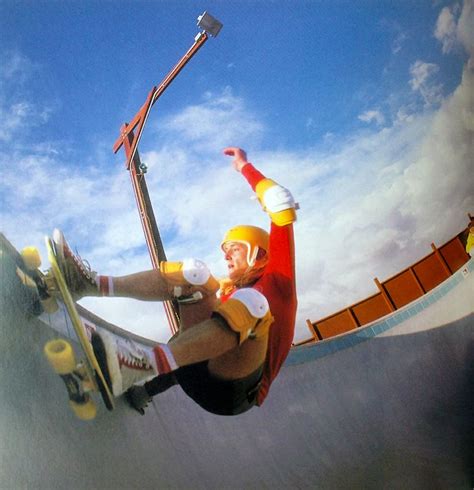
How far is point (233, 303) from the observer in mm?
1431

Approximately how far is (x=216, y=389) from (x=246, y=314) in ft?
1.46

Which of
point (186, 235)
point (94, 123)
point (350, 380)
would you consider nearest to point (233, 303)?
point (186, 235)

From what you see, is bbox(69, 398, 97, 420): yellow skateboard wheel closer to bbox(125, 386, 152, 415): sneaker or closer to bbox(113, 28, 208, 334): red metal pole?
bbox(125, 386, 152, 415): sneaker

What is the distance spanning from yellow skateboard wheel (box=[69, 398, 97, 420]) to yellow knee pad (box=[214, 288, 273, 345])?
0.50 m

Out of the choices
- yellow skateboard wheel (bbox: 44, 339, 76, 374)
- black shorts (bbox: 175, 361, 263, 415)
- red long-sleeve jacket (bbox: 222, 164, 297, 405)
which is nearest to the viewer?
yellow skateboard wheel (bbox: 44, 339, 76, 374)

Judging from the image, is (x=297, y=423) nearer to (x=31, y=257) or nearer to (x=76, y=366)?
(x=76, y=366)

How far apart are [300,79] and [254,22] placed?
1.11ft

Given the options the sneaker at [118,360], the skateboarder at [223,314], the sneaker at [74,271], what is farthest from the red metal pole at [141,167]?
the sneaker at [118,360]

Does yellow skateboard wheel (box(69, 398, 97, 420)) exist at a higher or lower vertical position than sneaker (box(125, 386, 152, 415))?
higher

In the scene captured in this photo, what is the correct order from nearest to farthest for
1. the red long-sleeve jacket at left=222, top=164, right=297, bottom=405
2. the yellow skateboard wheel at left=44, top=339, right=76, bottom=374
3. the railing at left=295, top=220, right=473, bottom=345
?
the yellow skateboard wheel at left=44, top=339, right=76, bottom=374 → the red long-sleeve jacket at left=222, top=164, right=297, bottom=405 → the railing at left=295, top=220, right=473, bottom=345

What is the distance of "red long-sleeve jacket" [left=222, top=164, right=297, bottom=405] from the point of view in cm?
180

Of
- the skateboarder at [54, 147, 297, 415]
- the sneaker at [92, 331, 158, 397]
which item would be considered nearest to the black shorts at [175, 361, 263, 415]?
the skateboarder at [54, 147, 297, 415]

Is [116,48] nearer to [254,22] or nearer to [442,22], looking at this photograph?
[254,22]

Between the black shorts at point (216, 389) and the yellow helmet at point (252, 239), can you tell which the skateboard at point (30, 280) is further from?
the yellow helmet at point (252, 239)
